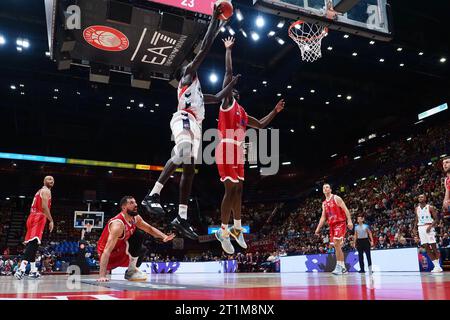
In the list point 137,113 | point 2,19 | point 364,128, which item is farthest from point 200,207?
point 2,19

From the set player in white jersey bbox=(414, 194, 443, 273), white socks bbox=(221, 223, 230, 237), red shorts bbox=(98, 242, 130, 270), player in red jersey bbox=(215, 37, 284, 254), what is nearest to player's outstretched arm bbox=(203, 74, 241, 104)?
player in red jersey bbox=(215, 37, 284, 254)

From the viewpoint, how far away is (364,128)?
2747 centimetres

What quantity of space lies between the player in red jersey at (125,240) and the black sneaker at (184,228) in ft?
3.88

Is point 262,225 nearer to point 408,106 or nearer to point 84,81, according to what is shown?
point 408,106

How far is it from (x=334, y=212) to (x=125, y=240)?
5.01 meters

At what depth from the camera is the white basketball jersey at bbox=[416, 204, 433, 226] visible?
9287 millimetres

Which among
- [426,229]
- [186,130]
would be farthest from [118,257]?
[426,229]

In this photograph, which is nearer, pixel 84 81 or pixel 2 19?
pixel 2 19

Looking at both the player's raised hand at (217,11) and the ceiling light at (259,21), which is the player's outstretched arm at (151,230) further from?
the ceiling light at (259,21)

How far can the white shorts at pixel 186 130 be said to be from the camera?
13.8 ft
